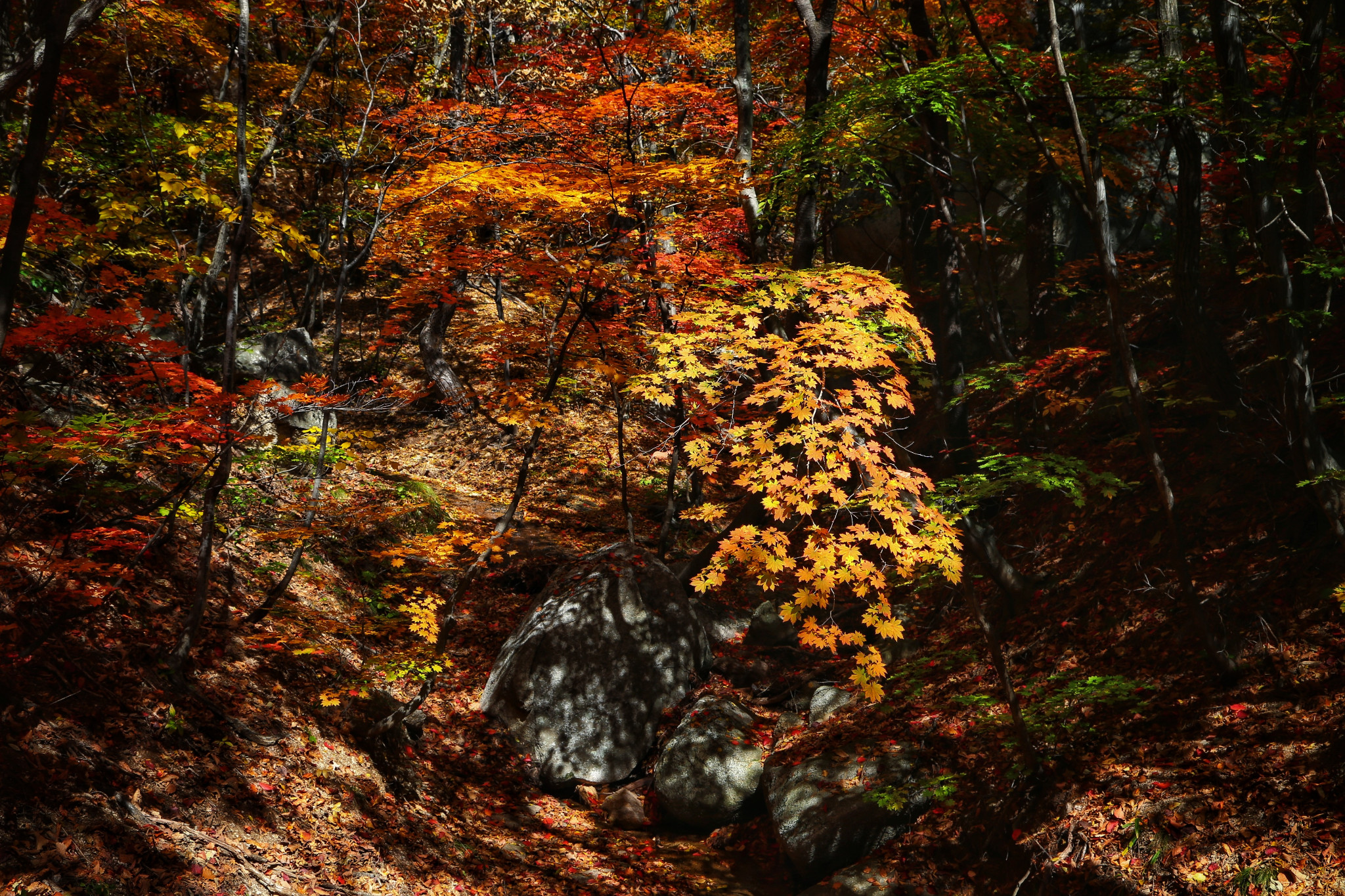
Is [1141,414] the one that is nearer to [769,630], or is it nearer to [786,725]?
[786,725]

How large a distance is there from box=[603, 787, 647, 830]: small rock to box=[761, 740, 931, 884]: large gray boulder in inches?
57.5

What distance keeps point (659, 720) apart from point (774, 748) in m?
1.55

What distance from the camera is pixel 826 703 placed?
26.9 feet

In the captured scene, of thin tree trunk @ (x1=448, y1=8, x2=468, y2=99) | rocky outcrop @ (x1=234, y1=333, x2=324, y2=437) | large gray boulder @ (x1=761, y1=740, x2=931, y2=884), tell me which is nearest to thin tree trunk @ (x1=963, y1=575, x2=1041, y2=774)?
large gray boulder @ (x1=761, y1=740, x2=931, y2=884)

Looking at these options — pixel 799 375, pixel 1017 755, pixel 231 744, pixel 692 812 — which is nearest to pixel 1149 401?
pixel 1017 755

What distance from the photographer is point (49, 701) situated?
4.72 m

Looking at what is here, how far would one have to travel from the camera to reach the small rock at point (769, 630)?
9805 millimetres

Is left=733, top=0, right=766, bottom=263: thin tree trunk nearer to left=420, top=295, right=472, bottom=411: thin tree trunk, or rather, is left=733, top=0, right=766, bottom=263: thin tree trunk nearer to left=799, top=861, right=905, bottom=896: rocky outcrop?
left=799, top=861, right=905, bottom=896: rocky outcrop

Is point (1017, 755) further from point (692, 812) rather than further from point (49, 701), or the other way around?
point (49, 701)

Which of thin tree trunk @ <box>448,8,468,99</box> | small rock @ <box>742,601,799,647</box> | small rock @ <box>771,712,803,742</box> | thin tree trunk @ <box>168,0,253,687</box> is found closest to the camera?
thin tree trunk @ <box>168,0,253,687</box>

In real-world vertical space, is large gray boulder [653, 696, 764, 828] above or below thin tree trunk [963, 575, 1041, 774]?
below

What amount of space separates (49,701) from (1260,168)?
33.0ft

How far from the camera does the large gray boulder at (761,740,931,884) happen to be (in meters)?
6.26

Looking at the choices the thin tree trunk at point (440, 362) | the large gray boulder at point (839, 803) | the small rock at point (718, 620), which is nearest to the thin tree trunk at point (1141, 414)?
the large gray boulder at point (839, 803)
